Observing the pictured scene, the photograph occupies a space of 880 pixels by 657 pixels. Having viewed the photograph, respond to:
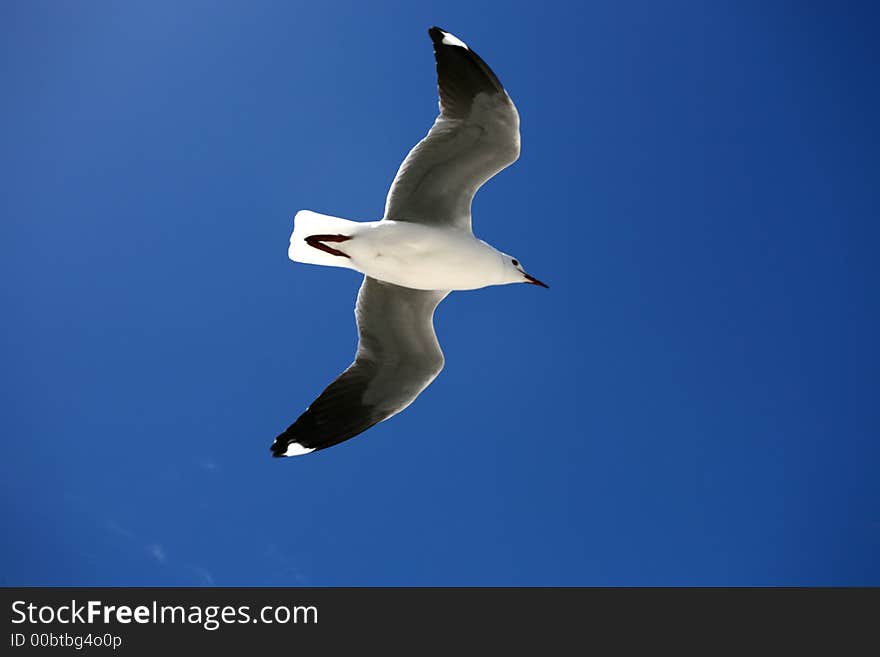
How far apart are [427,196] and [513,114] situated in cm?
70

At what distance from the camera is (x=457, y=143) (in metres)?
4.86

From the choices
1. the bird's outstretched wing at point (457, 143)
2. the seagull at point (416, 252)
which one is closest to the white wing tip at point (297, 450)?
the seagull at point (416, 252)

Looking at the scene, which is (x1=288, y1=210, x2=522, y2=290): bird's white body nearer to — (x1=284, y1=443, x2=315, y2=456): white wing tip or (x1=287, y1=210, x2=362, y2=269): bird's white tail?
(x1=287, y1=210, x2=362, y2=269): bird's white tail

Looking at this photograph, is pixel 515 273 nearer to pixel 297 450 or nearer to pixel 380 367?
pixel 380 367

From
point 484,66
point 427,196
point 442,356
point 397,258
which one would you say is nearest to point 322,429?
point 442,356

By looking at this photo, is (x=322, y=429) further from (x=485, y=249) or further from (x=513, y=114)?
(x=513, y=114)

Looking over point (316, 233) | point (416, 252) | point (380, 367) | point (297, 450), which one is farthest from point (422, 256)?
point (297, 450)

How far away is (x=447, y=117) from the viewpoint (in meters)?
4.84

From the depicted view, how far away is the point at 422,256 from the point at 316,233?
2.09ft

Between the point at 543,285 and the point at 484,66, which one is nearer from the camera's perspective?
the point at 484,66

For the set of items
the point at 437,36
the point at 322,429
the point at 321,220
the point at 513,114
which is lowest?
the point at 322,429

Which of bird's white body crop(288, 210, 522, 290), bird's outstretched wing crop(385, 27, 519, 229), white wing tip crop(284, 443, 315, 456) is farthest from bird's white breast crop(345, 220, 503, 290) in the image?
white wing tip crop(284, 443, 315, 456)

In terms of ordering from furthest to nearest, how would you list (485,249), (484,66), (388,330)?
1. (388,330)
2. (485,249)
3. (484,66)

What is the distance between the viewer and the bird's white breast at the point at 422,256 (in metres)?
4.93
